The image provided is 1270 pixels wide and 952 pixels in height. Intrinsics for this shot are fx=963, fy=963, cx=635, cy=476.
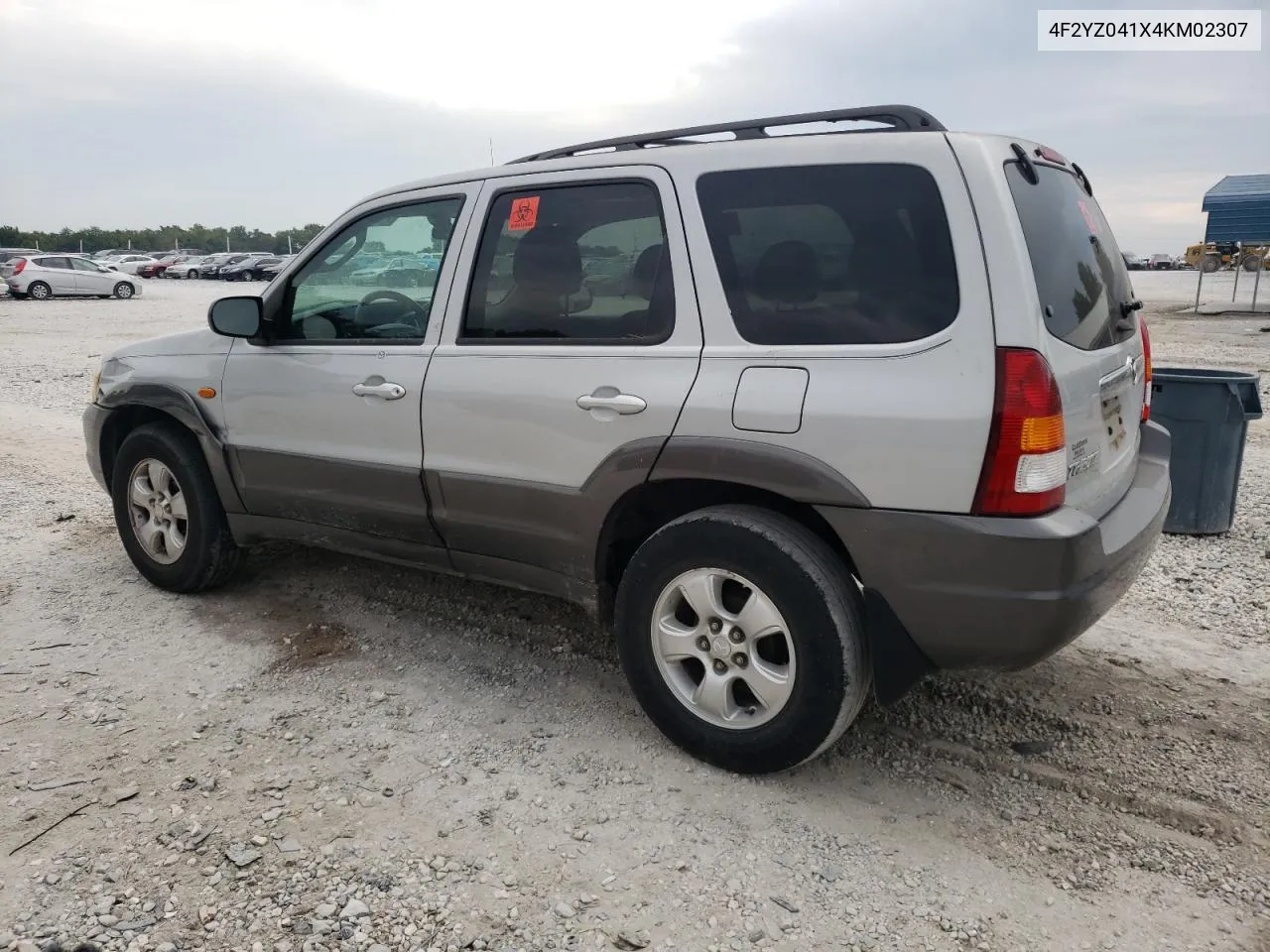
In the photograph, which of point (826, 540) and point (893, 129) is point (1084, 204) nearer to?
point (893, 129)

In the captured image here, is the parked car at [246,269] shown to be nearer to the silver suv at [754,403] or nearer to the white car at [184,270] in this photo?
the white car at [184,270]

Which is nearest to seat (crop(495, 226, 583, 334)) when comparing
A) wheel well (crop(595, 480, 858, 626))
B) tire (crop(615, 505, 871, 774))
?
wheel well (crop(595, 480, 858, 626))

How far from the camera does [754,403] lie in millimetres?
2812

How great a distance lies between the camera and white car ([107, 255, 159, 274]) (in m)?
47.3

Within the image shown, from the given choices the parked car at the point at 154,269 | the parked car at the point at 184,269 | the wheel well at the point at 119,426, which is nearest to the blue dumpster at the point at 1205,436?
the wheel well at the point at 119,426

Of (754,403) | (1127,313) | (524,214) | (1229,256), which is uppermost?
(1229,256)

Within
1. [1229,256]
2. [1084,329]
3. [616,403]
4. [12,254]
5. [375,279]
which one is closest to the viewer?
[1084,329]

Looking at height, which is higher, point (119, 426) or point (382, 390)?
point (382, 390)

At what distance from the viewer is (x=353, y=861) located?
2656 mm

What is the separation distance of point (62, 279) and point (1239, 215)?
32759mm

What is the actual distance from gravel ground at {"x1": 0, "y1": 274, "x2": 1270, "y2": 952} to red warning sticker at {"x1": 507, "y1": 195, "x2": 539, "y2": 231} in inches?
67.4

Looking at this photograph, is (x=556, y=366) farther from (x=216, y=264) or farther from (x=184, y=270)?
(x=184, y=270)

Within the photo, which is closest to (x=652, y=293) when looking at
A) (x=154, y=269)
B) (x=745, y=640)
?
(x=745, y=640)

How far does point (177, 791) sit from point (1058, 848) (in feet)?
8.61
